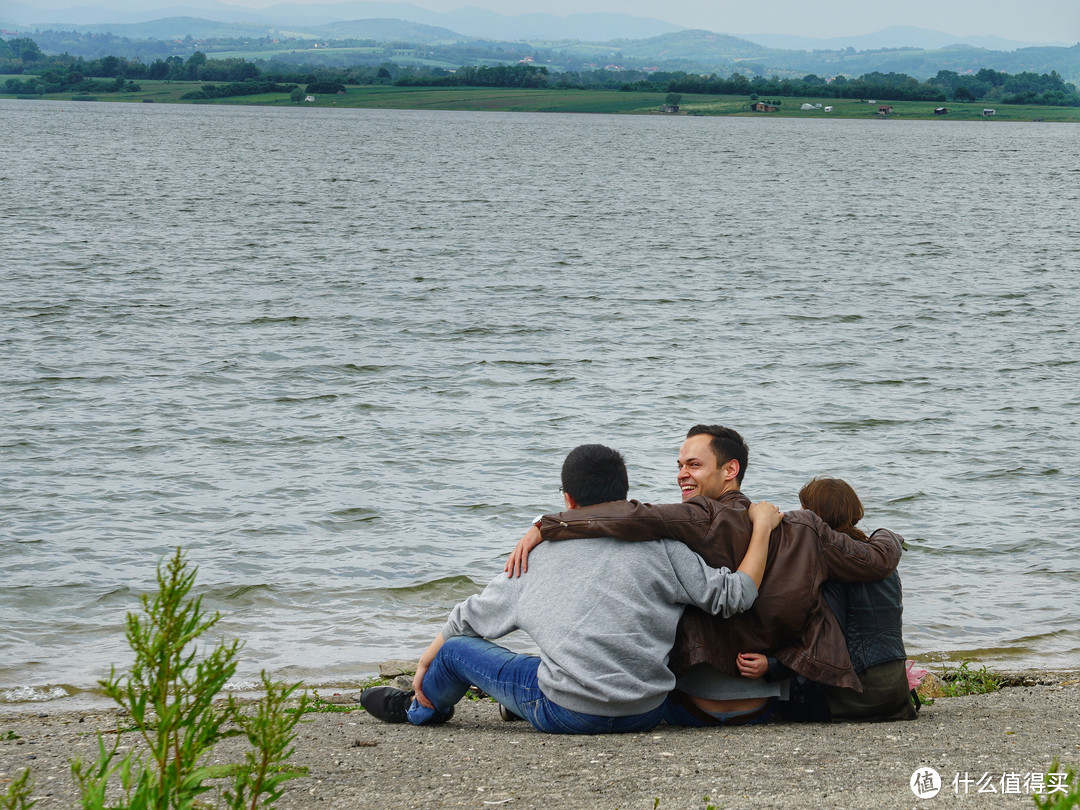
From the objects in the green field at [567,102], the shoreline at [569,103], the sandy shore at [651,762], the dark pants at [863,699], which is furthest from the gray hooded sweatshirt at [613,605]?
the green field at [567,102]

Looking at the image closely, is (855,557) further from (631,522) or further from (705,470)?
(631,522)

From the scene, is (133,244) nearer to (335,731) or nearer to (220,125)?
(335,731)

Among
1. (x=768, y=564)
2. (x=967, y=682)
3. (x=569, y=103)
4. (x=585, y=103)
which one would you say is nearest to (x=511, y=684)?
(x=768, y=564)

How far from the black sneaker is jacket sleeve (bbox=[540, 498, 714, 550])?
1.49 m

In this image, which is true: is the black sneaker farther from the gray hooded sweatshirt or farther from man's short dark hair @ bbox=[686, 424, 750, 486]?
man's short dark hair @ bbox=[686, 424, 750, 486]

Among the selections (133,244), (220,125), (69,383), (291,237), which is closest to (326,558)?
(69,383)

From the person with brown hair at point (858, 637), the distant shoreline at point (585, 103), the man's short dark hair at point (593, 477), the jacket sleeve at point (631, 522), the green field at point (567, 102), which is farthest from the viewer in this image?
the distant shoreline at point (585, 103)

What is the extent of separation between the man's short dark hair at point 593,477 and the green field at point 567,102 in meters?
166

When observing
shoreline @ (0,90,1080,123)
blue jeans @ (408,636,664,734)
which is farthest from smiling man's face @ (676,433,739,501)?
shoreline @ (0,90,1080,123)

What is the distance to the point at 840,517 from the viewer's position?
543 cm

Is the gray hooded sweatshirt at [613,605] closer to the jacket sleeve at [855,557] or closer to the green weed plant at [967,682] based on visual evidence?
the jacket sleeve at [855,557]

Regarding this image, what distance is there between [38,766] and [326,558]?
538 cm

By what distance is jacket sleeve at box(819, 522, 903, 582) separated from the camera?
204 inches

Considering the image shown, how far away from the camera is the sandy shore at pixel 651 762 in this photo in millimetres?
4324
